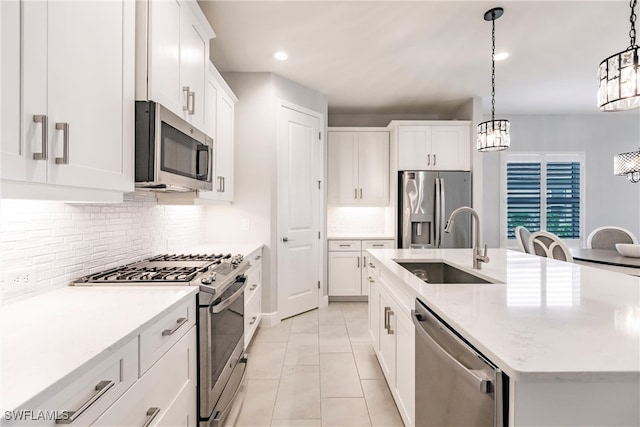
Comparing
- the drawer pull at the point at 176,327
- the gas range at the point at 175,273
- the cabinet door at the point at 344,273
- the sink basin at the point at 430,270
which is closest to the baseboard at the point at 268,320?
the cabinet door at the point at 344,273

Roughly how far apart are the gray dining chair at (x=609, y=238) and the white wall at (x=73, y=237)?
5125mm

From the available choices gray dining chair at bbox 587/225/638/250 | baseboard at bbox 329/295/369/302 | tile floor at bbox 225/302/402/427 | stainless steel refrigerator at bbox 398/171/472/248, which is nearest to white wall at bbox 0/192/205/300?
tile floor at bbox 225/302/402/427

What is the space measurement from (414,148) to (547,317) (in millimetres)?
3807

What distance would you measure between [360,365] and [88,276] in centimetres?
200

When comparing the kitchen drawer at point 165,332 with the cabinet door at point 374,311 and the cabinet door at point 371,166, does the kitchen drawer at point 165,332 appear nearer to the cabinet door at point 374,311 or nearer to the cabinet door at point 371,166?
the cabinet door at point 374,311

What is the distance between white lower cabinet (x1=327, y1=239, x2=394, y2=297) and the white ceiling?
2027 millimetres

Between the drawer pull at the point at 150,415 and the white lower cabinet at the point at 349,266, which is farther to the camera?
the white lower cabinet at the point at 349,266

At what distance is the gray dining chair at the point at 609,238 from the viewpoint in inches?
164

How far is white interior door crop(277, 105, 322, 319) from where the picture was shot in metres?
3.71

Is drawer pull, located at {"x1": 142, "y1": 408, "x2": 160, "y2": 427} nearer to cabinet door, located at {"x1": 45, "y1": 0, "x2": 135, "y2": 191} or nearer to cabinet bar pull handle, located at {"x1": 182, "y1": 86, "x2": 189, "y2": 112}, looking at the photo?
cabinet door, located at {"x1": 45, "y1": 0, "x2": 135, "y2": 191}

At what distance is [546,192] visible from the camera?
18.3 feet

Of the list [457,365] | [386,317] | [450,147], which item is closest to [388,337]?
[386,317]

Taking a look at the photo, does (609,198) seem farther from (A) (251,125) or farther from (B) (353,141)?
(A) (251,125)

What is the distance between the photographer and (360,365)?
2.65 m
